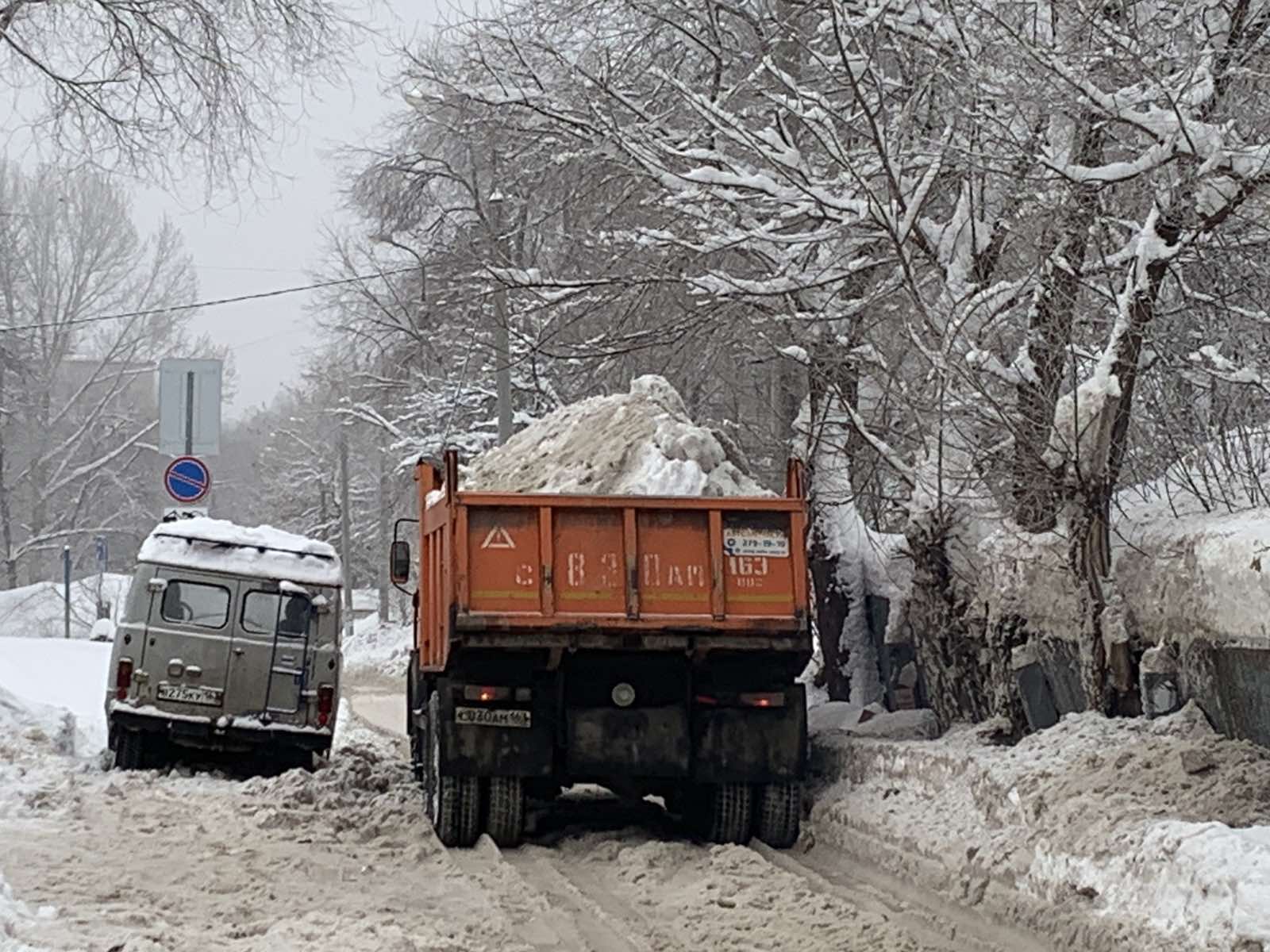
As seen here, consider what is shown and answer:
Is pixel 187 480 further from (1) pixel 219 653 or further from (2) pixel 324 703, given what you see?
(2) pixel 324 703

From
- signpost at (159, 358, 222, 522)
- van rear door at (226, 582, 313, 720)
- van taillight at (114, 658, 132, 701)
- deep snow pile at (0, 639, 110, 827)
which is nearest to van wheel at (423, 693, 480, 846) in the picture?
deep snow pile at (0, 639, 110, 827)

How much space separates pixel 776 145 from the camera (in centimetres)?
1209

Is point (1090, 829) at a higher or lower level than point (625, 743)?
lower

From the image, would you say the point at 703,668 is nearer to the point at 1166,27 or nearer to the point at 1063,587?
the point at 1063,587

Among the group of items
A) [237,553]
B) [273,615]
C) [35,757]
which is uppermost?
[237,553]

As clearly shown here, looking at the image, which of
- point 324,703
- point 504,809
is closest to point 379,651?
point 324,703

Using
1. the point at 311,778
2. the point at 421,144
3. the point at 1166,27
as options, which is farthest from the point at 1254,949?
the point at 421,144

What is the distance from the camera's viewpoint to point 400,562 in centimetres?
1455

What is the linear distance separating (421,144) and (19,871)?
65.1ft

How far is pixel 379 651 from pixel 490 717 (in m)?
36.4

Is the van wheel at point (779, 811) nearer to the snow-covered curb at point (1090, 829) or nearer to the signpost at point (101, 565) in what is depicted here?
the snow-covered curb at point (1090, 829)

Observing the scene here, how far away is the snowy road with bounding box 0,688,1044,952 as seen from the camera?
798 cm

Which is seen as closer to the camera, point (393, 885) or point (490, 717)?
point (393, 885)

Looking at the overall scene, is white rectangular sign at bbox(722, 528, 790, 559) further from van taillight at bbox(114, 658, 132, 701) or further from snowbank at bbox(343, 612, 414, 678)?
snowbank at bbox(343, 612, 414, 678)
